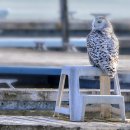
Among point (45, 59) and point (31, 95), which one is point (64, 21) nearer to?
point (45, 59)

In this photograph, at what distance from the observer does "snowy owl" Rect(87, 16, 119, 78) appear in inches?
390

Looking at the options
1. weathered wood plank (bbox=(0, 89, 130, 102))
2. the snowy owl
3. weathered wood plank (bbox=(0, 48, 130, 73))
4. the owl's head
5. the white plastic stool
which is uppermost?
weathered wood plank (bbox=(0, 48, 130, 73))

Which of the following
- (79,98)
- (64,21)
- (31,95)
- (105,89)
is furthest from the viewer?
(64,21)

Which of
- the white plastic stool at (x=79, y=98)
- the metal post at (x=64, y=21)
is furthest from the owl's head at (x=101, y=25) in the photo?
the metal post at (x=64, y=21)

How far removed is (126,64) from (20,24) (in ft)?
62.0

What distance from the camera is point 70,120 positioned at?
9891 mm

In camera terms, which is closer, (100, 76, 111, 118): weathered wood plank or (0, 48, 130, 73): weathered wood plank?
(100, 76, 111, 118): weathered wood plank

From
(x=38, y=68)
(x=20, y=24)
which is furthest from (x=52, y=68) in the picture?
(x=20, y=24)

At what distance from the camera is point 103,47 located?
1001 cm

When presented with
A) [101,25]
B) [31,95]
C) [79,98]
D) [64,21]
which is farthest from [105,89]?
[64,21]

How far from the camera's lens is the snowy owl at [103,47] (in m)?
9.91

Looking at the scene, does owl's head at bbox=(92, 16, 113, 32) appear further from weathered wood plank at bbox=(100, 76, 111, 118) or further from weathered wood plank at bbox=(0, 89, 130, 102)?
weathered wood plank at bbox=(0, 89, 130, 102)

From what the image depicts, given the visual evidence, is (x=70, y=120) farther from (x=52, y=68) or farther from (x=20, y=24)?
(x=20, y=24)

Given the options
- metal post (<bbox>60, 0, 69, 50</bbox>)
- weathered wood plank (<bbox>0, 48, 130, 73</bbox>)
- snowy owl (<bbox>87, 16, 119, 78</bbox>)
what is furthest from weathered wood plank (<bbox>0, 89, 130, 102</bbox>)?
metal post (<bbox>60, 0, 69, 50</bbox>)
